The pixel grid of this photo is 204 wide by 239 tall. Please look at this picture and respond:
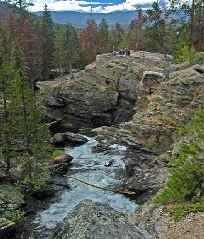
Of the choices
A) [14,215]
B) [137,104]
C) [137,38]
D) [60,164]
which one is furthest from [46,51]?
[14,215]

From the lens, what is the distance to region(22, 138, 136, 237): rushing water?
74.6 feet

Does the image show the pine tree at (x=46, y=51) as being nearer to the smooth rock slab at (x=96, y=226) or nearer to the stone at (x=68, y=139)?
the stone at (x=68, y=139)

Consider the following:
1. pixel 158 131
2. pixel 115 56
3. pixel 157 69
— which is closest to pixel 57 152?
pixel 158 131

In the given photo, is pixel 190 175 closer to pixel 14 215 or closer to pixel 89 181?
pixel 14 215

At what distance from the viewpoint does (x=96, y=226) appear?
28.3ft

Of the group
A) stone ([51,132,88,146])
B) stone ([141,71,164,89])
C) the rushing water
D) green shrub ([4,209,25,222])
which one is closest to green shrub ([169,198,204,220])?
the rushing water

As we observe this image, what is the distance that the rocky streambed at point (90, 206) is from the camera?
28.6 ft

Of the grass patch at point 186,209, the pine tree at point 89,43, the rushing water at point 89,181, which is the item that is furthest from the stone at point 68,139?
the pine tree at point 89,43

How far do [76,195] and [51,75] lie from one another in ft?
161

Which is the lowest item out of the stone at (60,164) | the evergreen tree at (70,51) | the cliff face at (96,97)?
the stone at (60,164)

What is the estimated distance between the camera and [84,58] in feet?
246

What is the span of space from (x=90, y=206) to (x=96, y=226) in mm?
1086

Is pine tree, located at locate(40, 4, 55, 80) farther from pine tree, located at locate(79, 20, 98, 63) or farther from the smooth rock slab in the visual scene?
the smooth rock slab

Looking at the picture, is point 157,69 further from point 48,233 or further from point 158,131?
point 48,233
